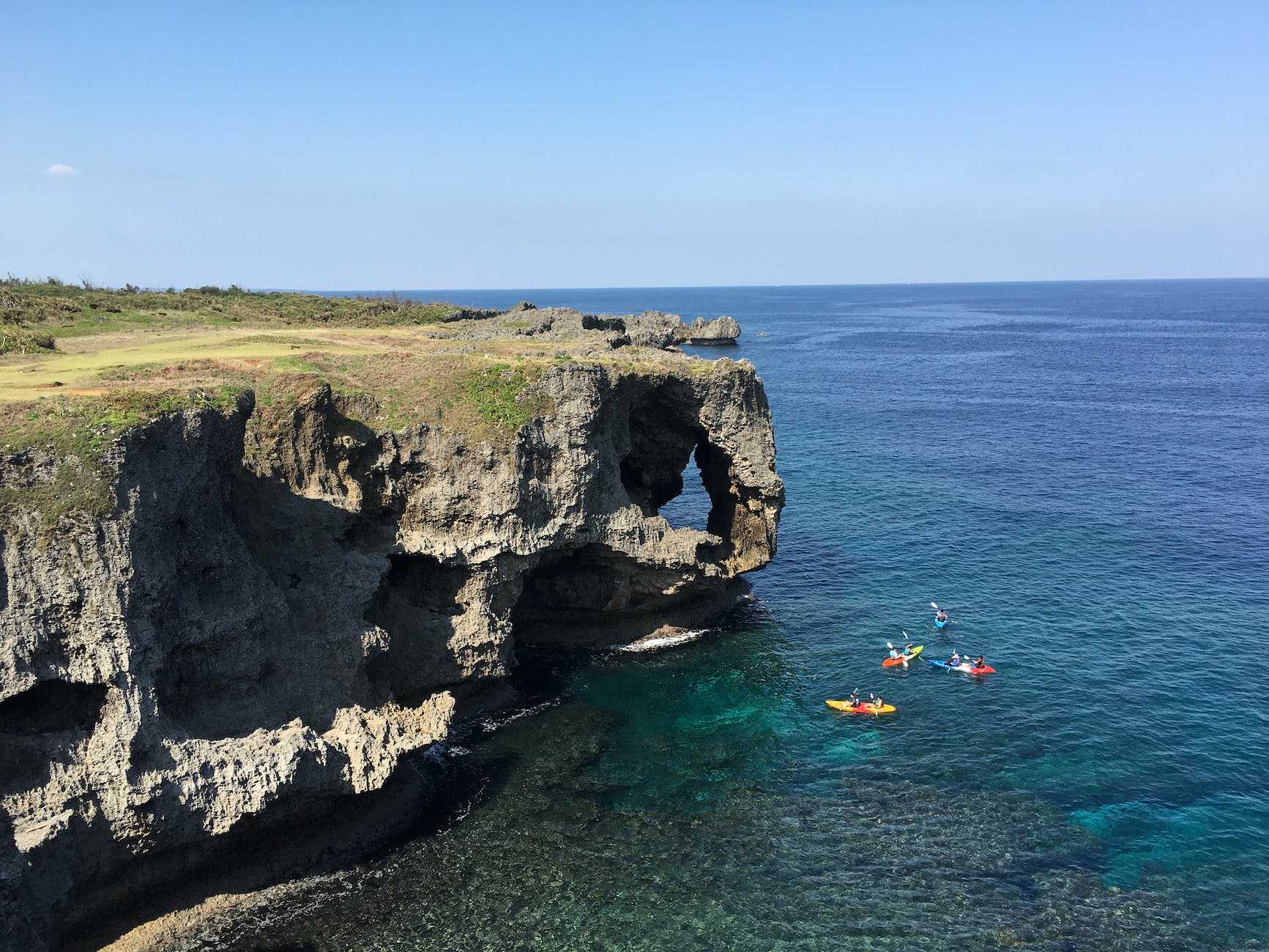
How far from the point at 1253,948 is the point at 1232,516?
47840 millimetres

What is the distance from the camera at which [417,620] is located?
37625 millimetres

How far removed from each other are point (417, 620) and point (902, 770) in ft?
69.3

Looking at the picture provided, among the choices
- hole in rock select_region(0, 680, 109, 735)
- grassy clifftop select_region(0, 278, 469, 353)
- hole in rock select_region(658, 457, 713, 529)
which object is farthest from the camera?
hole in rock select_region(658, 457, 713, 529)

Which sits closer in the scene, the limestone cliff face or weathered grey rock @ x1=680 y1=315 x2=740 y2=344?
the limestone cliff face

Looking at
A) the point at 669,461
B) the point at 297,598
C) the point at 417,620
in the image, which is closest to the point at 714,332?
the point at 669,461

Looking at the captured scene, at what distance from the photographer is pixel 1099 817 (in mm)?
32188

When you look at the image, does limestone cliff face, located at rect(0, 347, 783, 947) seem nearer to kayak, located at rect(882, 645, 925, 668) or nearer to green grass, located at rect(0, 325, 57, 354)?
kayak, located at rect(882, 645, 925, 668)

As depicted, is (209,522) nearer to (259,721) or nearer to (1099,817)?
(259,721)

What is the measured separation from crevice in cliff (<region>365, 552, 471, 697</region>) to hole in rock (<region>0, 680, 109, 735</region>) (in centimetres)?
1111

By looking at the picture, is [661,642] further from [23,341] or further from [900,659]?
[23,341]

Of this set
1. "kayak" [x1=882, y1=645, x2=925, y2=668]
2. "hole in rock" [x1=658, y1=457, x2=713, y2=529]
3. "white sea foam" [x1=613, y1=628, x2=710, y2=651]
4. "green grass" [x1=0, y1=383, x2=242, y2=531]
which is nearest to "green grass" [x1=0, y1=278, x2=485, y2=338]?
"hole in rock" [x1=658, y1=457, x2=713, y2=529]

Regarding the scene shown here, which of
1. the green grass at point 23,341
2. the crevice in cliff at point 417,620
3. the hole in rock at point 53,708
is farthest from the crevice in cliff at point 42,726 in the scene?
the green grass at point 23,341

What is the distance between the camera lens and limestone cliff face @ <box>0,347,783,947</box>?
954 inches

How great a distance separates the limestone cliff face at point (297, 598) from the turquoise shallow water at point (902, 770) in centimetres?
357
